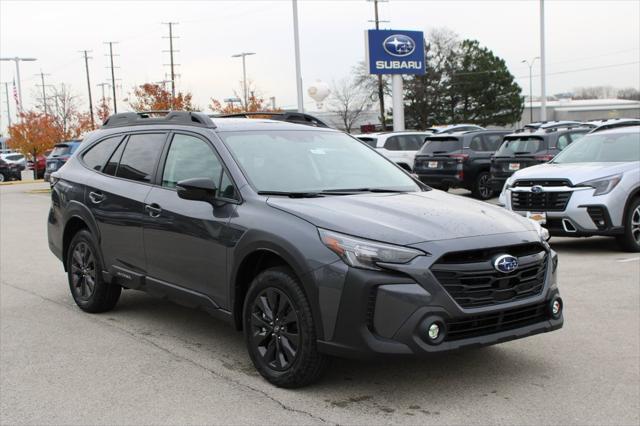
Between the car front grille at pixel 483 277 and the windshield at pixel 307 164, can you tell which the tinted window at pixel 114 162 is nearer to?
the windshield at pixel 307 164

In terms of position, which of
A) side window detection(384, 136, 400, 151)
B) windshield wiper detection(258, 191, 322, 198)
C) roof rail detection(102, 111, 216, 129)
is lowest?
side window detection(384, 136, 400, 151)

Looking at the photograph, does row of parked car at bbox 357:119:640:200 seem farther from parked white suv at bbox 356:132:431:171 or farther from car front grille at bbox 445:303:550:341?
car front grille at bbox 445:303:550:341

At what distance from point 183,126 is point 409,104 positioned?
70.4 m

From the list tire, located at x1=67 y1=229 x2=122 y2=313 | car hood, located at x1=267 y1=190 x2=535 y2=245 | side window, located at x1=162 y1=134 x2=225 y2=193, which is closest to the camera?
car hood, located at x1=267 y1=190 x2=535 y2=245

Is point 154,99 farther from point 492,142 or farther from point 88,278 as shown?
point 88,278

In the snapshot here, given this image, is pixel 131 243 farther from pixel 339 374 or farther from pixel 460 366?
pixel 460 366

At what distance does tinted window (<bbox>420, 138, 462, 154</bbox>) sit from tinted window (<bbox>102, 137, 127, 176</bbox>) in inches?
541

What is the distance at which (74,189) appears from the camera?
274 inches

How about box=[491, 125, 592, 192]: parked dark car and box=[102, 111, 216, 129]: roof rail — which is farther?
box=[491, 125, 592, 192]: parked dark car

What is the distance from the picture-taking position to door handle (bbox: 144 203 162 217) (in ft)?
18.6

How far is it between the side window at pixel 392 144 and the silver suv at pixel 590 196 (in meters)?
11.9

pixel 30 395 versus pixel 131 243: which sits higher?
pixel 131 243

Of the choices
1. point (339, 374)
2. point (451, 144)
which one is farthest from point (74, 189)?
point (451, 144)

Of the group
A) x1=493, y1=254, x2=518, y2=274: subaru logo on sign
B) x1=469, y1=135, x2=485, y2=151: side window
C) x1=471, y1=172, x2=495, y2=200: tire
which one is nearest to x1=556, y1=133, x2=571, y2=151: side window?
x1=471, y1=172, x2=495, y2=200: tire
